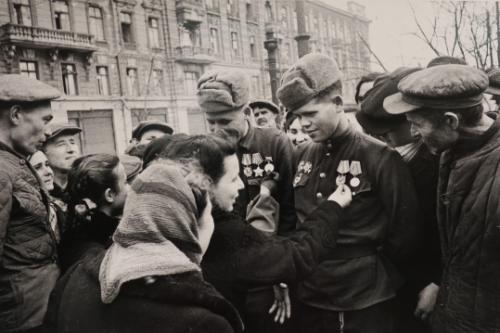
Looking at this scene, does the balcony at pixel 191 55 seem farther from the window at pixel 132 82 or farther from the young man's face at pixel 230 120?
the young man's face at pixel 230 120

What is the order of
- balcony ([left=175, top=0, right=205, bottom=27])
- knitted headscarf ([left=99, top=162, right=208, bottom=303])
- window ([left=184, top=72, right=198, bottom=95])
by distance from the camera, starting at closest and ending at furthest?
knitted headscarf ([left=99, top=162, right=208, bottom=303])
balcony ([left=175, top=0, right=205, bottom=27])
window ([left=184, top=72, right=198, bottom=95])

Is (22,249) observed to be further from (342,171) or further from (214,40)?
(214,40)

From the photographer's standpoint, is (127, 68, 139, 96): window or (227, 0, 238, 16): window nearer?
(127, 68, 139, 96): window

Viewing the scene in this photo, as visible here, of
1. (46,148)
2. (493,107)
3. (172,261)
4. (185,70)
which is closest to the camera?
(172,261)

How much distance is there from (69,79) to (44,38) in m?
2.57

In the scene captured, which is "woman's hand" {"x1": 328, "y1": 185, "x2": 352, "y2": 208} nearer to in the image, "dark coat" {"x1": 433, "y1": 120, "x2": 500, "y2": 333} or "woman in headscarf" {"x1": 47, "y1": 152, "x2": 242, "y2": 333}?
"dark coat" {"x1": 433, "y1": 120, "x2": 500, "y2": 333}

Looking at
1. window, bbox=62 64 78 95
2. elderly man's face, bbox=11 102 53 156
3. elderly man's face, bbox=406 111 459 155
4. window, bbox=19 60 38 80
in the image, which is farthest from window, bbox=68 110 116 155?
elderly man's face, bbox=406 111 459 155

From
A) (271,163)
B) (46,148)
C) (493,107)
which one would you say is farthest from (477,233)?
(46,148)

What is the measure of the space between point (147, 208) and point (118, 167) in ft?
4.15

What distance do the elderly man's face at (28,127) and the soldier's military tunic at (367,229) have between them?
1905mm

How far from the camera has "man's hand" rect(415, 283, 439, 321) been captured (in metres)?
2.31

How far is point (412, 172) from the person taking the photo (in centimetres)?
246

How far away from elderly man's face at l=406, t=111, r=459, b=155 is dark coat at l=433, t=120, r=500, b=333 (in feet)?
0.19

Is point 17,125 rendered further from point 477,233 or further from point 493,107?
point 493,107
